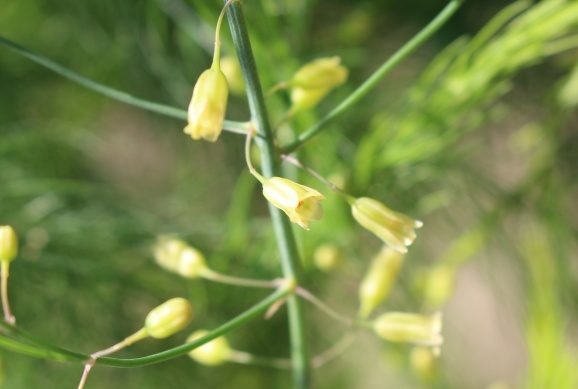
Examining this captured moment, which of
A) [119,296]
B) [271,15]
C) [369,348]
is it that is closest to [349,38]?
[271,15]

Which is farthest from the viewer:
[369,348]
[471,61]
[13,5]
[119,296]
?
[369,348]

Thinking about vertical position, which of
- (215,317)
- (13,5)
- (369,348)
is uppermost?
(13,5)

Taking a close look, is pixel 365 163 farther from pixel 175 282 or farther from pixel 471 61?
pixel 175 282

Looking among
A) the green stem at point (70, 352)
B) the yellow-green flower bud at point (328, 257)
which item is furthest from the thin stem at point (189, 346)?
the yellow-green flower bud at point (328, 257)

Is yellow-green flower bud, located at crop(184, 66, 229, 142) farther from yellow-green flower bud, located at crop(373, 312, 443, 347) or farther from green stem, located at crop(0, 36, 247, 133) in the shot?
yellow-green flower bud, located at crop(373, 312, 443, 347)

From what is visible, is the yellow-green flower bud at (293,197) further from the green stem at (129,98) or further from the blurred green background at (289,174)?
the blurred green background at (289,174)

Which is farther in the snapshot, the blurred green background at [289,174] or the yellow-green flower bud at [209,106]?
the blurred green background at [289,174]

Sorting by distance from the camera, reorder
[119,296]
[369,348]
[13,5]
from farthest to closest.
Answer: [369,348], [13,5], [119,296]
